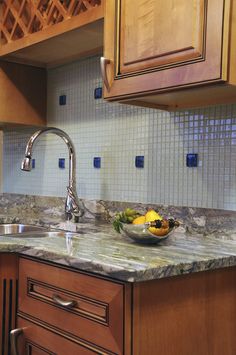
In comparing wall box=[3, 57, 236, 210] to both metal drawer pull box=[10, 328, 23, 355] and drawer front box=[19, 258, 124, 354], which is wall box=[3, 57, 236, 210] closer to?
drawer front box=[19, 258, 124, 354]

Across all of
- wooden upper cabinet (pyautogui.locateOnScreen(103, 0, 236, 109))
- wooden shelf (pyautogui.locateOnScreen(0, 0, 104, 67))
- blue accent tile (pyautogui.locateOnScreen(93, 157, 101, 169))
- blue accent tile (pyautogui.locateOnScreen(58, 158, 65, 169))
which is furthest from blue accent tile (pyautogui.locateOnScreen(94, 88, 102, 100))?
wooden upper cabinet (pyautogui.locateOnScreen(103, 0, 236, 109))

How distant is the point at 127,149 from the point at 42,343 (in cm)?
94

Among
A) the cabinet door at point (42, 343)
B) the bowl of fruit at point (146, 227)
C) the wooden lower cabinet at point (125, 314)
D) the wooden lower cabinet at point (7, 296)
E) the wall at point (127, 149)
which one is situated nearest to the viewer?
the wooden lower cabinet at point (125, 314)

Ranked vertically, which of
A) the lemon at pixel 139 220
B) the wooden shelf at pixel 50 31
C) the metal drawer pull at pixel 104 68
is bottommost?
the lemon at pixel 139 220

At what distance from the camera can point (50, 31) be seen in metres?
1.90

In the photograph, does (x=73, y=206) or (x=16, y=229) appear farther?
(x=16, y=229)

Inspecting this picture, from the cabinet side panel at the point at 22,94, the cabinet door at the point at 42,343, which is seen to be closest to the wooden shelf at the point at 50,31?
the cabinet side panel at the point at 22,94

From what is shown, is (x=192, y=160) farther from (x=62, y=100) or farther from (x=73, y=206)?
(x=62, y=100)

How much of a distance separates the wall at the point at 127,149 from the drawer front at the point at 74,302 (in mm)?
621

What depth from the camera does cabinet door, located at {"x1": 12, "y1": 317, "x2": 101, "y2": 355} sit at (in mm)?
1224

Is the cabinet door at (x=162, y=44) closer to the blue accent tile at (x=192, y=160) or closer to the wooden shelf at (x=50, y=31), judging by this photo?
the wooden shelf at (x=50, y=31)

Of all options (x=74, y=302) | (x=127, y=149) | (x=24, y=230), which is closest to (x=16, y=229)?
(x=24, y=230)

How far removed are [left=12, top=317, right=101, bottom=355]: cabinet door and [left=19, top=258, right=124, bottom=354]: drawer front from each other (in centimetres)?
3

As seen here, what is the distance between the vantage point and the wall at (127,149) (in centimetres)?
163
